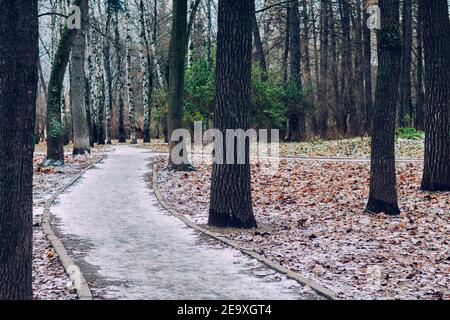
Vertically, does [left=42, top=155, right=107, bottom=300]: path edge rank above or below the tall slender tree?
below

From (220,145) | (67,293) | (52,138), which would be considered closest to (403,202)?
(220,145)

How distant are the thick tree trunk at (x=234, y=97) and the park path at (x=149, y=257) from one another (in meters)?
0.93

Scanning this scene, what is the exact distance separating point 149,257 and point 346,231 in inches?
145

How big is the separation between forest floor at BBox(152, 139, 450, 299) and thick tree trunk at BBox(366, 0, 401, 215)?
476mm

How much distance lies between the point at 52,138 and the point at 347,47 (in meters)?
21.8

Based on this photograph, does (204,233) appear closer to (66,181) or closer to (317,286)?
(317,286)

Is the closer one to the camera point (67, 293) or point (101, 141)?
point (67, 293)

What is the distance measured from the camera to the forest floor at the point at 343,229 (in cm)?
732

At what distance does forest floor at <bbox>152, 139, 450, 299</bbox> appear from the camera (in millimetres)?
7316

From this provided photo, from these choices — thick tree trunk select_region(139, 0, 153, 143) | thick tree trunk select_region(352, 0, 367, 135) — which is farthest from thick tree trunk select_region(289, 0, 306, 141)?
thick tree trunk select_region(139, 0, 153, 143)

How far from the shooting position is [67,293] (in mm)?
6504

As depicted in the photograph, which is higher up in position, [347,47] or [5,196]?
[347,47]

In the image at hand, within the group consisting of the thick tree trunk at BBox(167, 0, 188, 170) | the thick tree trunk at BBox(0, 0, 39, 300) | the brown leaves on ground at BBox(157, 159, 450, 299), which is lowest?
the brown leaves on ground at BBox(157, 159, 450, 299)

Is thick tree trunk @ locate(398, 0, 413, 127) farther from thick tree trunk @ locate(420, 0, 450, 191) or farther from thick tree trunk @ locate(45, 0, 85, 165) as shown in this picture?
thick tree trunk @ locate(45, 0, 85, 165)
